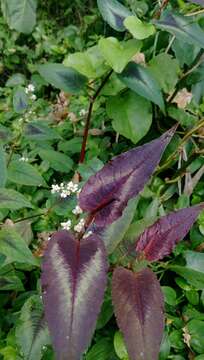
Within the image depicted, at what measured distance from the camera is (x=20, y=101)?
1.33 m

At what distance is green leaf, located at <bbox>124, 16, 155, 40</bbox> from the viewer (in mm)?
1185

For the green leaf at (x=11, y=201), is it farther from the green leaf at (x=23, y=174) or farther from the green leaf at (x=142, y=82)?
the green leaf at (x=142, y=82)

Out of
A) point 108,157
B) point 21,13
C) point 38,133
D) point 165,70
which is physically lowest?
point 108,157

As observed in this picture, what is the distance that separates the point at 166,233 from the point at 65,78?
0.57m

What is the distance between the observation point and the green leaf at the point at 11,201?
3.17 feet

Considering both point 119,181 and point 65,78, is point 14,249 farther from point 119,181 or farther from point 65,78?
point 65,78

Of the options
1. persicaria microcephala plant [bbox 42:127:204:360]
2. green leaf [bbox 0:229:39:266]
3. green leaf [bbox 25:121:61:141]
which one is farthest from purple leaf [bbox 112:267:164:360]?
green leaf [bbox 25:121:61:141]

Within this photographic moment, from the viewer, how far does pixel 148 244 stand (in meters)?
0.92

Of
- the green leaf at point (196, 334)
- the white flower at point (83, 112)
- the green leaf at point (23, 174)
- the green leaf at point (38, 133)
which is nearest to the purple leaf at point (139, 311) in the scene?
the green leaf at point (196, 334)

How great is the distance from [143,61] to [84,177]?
0.33 m

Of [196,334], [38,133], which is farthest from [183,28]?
[196,334]

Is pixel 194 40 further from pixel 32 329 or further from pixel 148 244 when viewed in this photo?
pixel 32 329

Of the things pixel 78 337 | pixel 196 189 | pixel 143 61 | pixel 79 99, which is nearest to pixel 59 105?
pixel 79 99

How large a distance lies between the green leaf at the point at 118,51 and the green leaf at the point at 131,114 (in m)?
0.15
